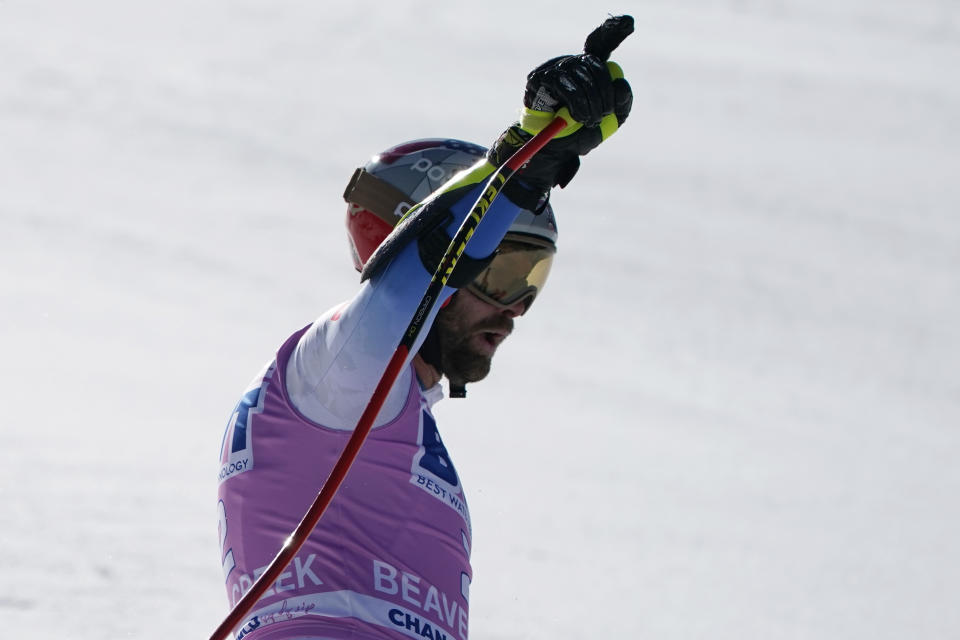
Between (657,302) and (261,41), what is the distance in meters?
5.44

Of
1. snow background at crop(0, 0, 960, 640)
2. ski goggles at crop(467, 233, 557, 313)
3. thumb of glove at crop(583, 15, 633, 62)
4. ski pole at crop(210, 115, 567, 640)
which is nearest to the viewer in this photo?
ski pole at crop(210, 115, 567, 640)

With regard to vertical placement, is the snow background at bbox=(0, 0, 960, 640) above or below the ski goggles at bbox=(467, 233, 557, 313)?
above

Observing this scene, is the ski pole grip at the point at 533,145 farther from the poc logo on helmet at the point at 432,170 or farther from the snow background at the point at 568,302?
the snow background at the point at 568,302

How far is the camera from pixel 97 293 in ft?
27.5

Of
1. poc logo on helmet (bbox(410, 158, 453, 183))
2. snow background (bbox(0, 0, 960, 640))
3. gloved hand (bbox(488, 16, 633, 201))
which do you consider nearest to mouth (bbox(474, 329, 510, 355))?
poc logo on helmet (bbox(410, 158, 453, 183))

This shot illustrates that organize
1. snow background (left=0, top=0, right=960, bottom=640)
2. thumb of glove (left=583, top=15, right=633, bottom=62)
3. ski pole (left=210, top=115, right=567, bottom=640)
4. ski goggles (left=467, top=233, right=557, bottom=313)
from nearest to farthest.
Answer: ski pole (left=210, top=115, right=567, bottom=640)
thumb of glove (left=583, top=15, right=633, bottom=62)
ski goggles (left=467, top=233, right=557, bottom=313)
snow background (left=0, top=0, right=960, bottom=640)

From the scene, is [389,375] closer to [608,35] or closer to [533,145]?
[533,145]

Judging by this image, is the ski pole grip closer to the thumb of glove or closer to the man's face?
the thumb of glove

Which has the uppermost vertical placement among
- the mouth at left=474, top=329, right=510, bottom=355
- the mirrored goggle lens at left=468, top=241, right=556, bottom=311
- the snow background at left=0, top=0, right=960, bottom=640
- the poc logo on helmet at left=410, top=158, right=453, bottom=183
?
the snow background at left=0, top=0, right=960, bottom=640

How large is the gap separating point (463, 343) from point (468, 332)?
0.09ft

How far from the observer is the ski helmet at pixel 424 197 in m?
2.92

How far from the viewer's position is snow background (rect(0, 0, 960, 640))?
5.46 metres

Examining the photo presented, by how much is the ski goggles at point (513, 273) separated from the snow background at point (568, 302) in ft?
6.94

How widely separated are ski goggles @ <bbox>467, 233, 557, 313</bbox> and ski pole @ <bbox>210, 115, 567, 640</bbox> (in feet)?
1.81
